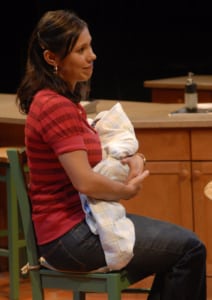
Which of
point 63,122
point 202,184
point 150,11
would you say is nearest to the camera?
point 63,122

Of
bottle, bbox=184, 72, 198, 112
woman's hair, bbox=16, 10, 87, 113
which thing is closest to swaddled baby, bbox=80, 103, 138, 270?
woman's hair, bbox=16, 10, 87, 113

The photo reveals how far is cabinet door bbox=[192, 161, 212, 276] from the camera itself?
425cm

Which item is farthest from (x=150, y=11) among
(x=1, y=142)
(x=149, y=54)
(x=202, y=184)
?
(x=202, y=184)

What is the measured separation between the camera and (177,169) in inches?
168

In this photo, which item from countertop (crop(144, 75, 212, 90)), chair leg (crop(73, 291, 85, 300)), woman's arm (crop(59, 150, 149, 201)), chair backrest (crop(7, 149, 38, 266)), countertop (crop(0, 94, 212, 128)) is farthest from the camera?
countertop (crop(144, 75, 212, 90))

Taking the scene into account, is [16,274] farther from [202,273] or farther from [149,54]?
[149,54]

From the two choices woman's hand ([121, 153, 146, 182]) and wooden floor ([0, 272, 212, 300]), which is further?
wooden floor ([0, 272, 212, 300])

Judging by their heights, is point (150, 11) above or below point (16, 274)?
above

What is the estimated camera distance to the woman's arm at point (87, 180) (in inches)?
112

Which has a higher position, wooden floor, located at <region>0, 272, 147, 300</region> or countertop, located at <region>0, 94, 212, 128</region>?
countertop, located at <region>0, 94, 212, 128</region>

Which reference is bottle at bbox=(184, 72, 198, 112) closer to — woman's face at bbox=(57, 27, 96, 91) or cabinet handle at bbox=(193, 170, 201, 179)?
cabinet handle at bbox=(193, 170, 201, 179)

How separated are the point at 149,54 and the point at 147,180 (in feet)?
9.94

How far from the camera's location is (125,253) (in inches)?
115

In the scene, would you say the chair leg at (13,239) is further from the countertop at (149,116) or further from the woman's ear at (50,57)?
the woman's ear at (50,57)
